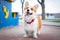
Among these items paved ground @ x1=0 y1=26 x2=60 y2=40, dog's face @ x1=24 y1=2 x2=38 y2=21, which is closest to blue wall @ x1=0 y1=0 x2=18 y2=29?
paved ground @ x1=0 y1=26 x2=60 y2=40

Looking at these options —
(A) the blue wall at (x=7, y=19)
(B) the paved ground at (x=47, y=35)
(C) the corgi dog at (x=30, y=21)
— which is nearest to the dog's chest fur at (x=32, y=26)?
(C) the corgi dog at (x=30, y=21)

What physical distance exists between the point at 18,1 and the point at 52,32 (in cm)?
55

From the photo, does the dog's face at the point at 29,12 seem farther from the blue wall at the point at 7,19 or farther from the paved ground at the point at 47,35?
the blue wall at the point at 7,19

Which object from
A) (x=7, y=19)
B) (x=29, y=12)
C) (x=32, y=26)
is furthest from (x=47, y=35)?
(x=7, y=19)

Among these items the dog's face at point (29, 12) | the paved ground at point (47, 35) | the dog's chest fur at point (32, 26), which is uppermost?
the dog's face at point (29, 12)

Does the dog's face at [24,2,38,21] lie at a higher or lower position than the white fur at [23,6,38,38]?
higher

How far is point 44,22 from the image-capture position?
1681mm

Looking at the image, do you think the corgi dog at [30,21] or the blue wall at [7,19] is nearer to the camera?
the corgi dog at [30,21]

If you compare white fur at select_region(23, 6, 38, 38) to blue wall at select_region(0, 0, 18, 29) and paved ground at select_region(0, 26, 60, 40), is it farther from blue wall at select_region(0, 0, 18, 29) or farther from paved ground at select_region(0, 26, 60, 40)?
blue wall at select_region(0, 0, 18, 29)

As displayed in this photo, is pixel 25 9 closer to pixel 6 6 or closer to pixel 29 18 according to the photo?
pixel 29 18

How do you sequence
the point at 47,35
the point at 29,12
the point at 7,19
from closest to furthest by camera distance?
the point at 29,12, the point at 47,35, the point at 7,19

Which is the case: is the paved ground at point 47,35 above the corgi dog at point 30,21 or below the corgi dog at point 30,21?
below

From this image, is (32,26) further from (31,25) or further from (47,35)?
(47,35)

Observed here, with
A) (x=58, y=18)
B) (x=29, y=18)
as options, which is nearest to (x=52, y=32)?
(x=58, y=18)
